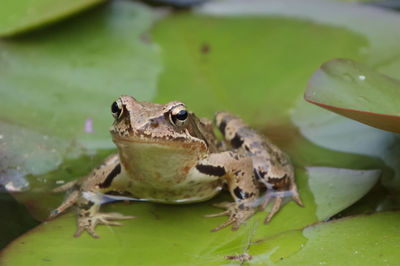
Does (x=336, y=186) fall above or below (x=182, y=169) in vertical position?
below

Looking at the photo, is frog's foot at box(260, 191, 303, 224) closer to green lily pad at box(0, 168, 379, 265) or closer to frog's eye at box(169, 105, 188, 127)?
green lily pad at box(0, 168, 379, 265)

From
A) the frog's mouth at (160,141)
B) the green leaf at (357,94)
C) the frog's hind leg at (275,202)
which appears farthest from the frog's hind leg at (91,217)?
the green leaf at (357,94)

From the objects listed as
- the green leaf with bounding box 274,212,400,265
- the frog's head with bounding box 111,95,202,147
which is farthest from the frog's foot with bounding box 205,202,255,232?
the frog's head with bounding box 111,95,202,147

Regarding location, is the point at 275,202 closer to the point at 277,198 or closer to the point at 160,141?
the point at 277,198

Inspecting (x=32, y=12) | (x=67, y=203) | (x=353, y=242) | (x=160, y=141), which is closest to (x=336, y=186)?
(x=353, y=242)

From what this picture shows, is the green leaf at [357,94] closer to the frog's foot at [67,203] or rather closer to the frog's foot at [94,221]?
the frog's foot at [94,221]

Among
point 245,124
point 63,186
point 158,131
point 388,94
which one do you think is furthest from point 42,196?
point 388,94
